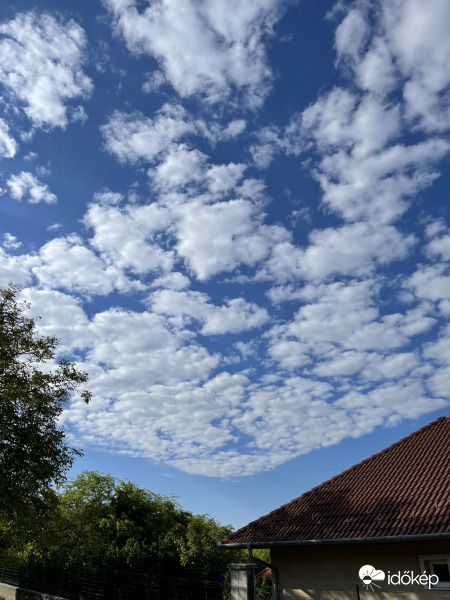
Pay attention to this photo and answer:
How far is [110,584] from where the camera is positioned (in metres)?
17.2

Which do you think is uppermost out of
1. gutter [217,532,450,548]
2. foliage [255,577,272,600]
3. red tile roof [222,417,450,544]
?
red tile roof [222,417,450,544]

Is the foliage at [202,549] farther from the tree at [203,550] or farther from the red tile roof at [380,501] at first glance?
the red tile roof at [380,501]

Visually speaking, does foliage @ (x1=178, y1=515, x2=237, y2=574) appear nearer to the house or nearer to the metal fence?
the metal fence

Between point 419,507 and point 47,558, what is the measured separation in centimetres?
1824

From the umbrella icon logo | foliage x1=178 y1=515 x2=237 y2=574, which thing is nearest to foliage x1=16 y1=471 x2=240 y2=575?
foliage x1=178 y1=515 x2=237 y2=574

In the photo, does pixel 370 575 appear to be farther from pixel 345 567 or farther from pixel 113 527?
pixel 113 527

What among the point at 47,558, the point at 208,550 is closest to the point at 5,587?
the point at 47,558

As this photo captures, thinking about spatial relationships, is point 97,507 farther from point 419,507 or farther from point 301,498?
point 419,507

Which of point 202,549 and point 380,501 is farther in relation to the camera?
point 202,549

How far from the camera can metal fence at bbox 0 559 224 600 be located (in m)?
14.3

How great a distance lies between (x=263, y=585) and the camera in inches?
603

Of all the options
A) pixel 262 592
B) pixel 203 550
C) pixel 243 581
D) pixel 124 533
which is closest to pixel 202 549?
pixel 203 550

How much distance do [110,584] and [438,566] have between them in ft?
41.1

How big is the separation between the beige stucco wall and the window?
0.34 ft
